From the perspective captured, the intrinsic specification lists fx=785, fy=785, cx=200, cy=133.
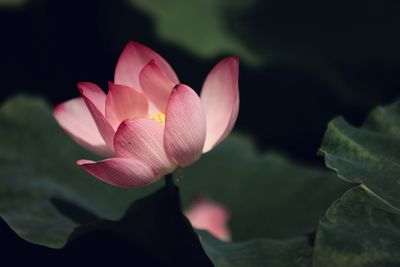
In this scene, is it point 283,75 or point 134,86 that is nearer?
point 134,86

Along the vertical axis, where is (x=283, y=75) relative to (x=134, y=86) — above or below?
below

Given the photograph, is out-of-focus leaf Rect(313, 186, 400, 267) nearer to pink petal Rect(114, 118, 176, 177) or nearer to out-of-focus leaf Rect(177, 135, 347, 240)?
pink petal Rect(114, 118, 176, 177)

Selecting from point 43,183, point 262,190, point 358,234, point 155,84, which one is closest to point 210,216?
point 262,190

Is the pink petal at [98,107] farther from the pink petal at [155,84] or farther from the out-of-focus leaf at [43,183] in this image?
the out-of-focus leaf at [43,183]

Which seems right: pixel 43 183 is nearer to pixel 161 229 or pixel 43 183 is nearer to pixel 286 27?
pixel 161 229

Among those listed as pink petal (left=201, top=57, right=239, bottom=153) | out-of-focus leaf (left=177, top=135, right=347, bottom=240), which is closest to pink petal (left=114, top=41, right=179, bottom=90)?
pink petal (left=201, top=57, right=239, bottom=153)

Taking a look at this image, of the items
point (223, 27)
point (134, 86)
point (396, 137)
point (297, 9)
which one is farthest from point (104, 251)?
point (297, 9)

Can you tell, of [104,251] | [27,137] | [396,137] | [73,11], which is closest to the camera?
[396,137]

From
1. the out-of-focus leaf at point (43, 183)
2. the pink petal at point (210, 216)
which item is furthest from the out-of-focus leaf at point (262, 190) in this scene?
the out-of-focus leaf at point (43, 183)

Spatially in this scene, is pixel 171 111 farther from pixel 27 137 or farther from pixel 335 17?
pixel 335 17
